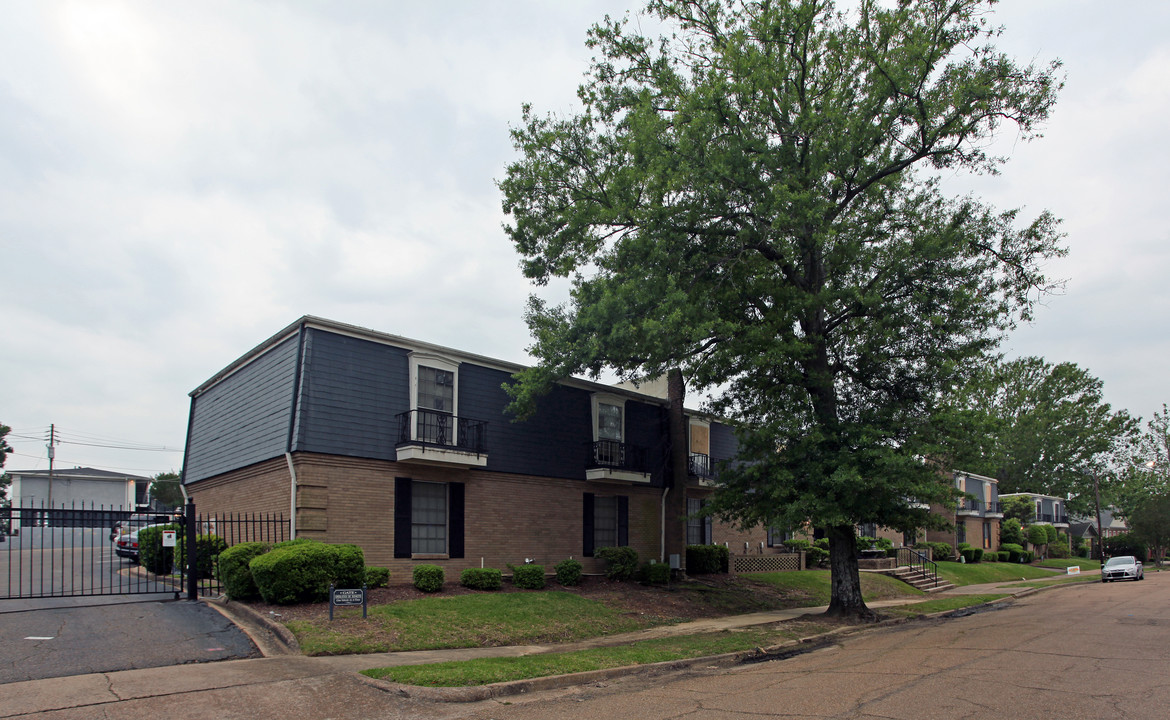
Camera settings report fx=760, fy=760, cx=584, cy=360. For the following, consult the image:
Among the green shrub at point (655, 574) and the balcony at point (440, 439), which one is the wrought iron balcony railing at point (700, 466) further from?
the balcony at point (440, 439)

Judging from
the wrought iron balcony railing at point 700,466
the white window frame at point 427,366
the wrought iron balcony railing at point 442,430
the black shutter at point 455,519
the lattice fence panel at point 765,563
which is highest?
the white window frame at point 427,366

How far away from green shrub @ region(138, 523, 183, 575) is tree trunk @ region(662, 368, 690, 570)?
1452 cm

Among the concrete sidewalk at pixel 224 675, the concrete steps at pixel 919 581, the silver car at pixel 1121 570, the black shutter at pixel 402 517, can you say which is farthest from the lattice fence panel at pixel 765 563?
the silver car at pixel 1121 570

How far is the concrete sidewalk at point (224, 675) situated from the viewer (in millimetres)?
8375

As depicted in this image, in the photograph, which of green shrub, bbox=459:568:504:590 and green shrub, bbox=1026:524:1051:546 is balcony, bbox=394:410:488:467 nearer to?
green shrub, bbox=459:568:504:590

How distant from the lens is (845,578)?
20.0 m

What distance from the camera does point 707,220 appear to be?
748 inches

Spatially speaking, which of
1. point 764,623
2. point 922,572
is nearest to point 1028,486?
point 922,572

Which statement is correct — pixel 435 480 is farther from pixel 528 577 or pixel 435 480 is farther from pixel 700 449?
pixel 700 449

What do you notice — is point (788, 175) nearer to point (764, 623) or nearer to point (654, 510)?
point (764, 623)

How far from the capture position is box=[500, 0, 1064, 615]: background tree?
17750 mm

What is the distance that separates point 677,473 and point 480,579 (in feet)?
29.4

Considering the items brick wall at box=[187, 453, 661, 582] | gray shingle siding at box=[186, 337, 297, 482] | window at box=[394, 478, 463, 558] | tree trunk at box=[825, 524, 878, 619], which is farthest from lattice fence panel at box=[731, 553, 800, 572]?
gray shingle siding at box=[186, 337, 297, 482]

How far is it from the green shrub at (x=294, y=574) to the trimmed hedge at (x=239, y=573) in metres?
0.25
